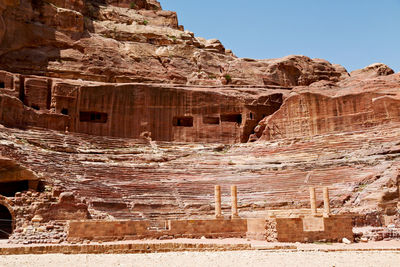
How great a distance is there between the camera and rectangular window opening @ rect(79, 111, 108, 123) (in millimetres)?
32031

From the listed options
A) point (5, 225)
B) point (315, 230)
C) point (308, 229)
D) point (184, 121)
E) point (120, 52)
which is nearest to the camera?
point (315, 230)

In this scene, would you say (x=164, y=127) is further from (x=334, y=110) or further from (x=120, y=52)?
(x=334, y=110)

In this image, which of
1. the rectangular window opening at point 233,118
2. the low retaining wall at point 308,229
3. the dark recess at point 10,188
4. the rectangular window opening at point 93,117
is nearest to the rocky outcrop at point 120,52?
the rectangular window opening at point 93,117

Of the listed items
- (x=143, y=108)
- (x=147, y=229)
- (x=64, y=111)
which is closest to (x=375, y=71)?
(x=143, y=108)

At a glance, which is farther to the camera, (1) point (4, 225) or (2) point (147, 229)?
(1) point (4, 225)

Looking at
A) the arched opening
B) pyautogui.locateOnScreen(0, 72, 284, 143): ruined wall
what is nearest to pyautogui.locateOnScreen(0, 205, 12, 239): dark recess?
the arched opening

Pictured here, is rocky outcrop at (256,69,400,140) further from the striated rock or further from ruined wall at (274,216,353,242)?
ruined wall at (274,216,353,242)

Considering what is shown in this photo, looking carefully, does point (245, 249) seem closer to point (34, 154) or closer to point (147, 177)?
point (147, 177)

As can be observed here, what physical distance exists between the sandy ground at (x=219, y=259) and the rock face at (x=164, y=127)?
5519mm

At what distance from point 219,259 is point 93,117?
2280 centimetres

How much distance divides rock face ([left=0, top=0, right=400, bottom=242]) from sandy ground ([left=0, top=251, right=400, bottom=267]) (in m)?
5.52

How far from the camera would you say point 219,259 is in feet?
37.7

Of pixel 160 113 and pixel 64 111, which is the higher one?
pixel 160 113

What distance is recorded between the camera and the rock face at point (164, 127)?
2239 centimetres
